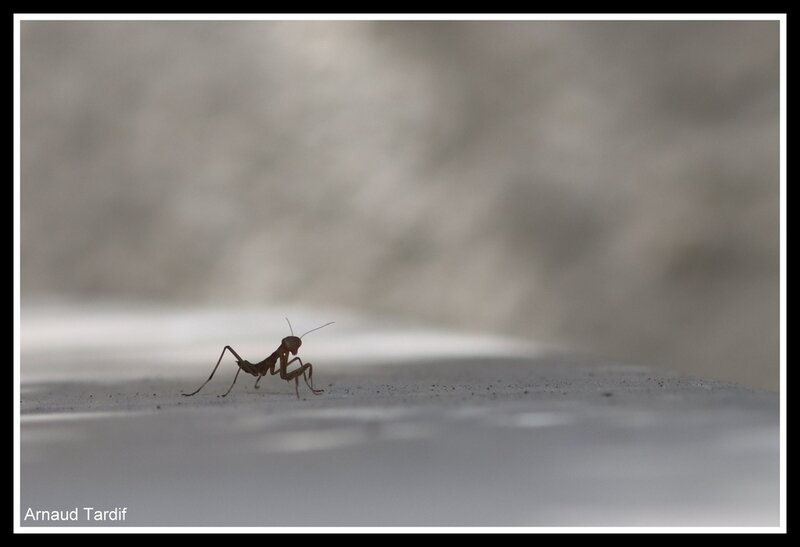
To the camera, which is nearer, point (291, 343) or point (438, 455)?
point (438, 455)

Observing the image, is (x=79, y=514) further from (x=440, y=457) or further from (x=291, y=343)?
(x=291, y=343)

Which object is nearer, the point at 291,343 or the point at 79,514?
the point at 79,514

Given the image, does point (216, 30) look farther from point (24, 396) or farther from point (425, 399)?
point (425, 399)

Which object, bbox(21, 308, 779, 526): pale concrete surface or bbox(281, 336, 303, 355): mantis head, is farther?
bbox(281, 336, 303, 355): mantis head

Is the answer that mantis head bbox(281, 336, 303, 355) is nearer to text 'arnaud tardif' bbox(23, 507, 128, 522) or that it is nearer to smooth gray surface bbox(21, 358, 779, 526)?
smooth gray surface bbox(21, 358, 779, 526)

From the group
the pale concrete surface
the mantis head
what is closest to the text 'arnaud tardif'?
the pale concrete surface

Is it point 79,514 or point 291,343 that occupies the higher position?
point 291,343

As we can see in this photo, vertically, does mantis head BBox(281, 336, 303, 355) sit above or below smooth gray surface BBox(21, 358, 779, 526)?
above

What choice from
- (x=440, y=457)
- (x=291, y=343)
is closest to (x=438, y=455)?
(x=440, y=457)
